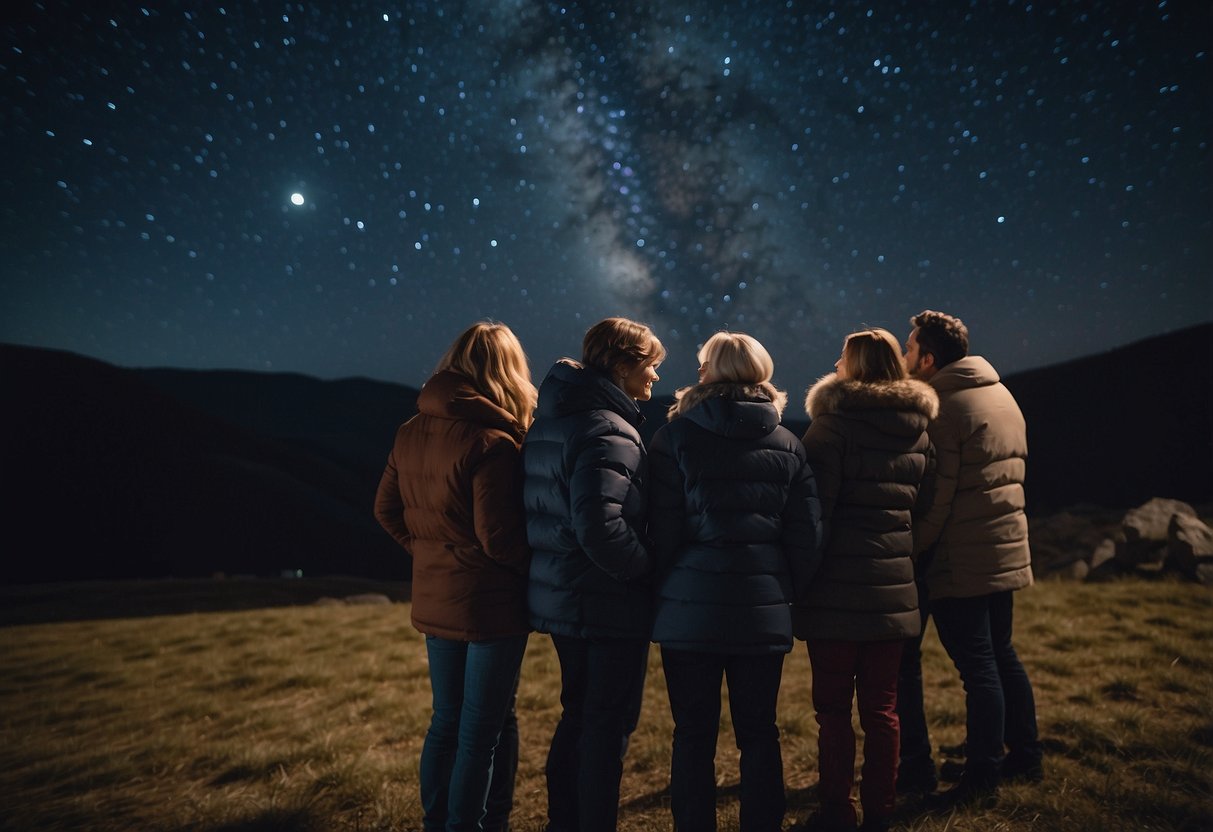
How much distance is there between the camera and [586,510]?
2258mm

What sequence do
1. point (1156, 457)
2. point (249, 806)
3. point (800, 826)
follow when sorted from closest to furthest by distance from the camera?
1. point (800, 826)
2. point (249, 806)
3. point (1156, 457)

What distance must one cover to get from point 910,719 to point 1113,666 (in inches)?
144

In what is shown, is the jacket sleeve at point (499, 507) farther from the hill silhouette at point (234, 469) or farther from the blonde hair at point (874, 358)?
the hill silhouette at point (234, 469)

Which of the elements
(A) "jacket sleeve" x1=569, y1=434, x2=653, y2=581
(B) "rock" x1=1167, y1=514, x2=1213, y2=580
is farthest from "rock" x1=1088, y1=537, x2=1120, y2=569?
(A) "jacket sleeve" x1=569, y1=434, x2=653, y2=581

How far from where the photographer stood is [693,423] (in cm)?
244

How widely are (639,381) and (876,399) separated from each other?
1058 mm

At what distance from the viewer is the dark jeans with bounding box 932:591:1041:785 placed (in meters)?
2.84

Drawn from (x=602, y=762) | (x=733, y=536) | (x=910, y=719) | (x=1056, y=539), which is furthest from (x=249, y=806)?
(x=1056, y=539)

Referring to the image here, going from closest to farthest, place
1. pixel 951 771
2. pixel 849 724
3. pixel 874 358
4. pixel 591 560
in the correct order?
pixel 591 560 < pixel 849 724 < pixel 874 358 < pixel 951 771

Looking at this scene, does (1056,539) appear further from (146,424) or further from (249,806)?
(146,424)

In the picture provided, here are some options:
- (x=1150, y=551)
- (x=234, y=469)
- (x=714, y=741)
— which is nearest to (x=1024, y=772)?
(x=714, y=741)

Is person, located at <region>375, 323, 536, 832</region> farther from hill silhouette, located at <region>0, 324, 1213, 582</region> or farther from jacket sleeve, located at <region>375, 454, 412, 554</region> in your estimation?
hill silhouette, located at <region>0, 324, 1213, 582</region>

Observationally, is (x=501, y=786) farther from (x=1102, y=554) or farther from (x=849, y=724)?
(x=1102, y=554)

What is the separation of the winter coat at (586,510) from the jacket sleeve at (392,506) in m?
0.82
